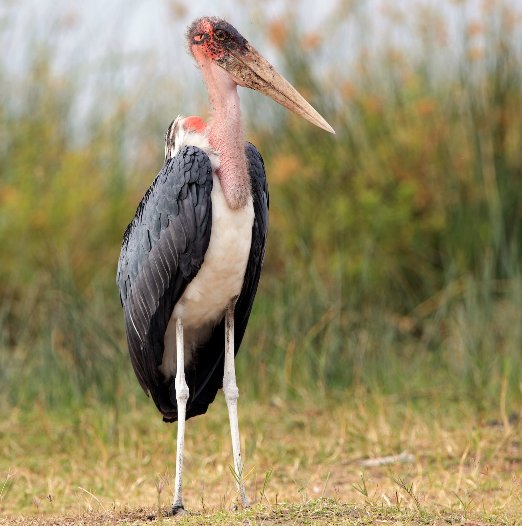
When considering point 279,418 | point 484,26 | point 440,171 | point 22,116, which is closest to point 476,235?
point 440,171

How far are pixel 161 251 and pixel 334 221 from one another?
3.88 meters

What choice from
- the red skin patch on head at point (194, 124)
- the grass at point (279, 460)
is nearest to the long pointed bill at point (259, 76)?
the red skin patch on head at point (194, 124)

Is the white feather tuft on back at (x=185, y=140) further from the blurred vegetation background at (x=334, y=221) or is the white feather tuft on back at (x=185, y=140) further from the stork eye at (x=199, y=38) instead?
the blurred vegetation background at (x=334, y=221)

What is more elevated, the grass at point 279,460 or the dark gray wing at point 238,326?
the dark gray wing at point 238,326

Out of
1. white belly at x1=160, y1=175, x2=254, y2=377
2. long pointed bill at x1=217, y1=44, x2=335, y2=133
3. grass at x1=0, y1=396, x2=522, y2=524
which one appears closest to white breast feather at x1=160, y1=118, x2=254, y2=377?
white belly at x1=160, y1=175, x2=254, y2=377

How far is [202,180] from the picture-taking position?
4074mm

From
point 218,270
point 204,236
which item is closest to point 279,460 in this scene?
point 218,270

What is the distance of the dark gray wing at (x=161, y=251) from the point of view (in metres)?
4.09

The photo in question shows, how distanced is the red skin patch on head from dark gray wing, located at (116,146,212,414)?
0.14m

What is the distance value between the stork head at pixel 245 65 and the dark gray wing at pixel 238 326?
0.74ft

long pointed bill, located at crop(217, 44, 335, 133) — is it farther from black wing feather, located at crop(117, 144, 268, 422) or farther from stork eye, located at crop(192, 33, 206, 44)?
black wing feather, located at crop(117, 144, 268, 422)

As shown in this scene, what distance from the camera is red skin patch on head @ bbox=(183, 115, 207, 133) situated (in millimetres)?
4273

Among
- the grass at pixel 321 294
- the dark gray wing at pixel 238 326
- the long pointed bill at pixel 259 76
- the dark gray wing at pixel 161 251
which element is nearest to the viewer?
the dark gray wing at pixel 161 251

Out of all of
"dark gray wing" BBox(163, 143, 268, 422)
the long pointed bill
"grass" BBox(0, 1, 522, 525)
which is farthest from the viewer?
"grass" BBox(0, 1, 522, 525)
